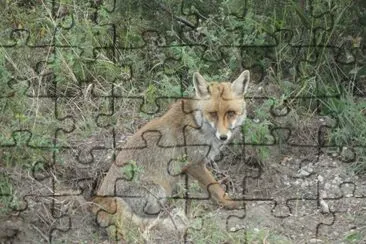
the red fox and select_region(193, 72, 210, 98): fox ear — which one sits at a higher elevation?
select_region(193, 72, 210, 98): fox ear

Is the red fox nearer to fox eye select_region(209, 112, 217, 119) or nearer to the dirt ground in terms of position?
fox eye select_region(209, 112, 217, 119)

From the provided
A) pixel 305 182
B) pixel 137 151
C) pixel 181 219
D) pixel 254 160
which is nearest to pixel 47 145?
pixel 137 151

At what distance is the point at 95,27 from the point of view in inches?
337

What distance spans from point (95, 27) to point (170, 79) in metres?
1.12

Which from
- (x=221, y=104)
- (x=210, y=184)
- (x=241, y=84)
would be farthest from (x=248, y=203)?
(x=241, y=84)

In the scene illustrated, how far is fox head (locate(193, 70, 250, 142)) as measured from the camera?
696cm

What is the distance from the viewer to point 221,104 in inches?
275

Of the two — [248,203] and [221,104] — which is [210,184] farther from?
[221,104]

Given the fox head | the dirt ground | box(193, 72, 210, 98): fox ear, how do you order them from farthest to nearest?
box(193, 72, 210, 98): fox ear < the fox head < the dirt ground

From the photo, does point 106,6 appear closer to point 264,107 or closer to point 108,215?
point 264,107
